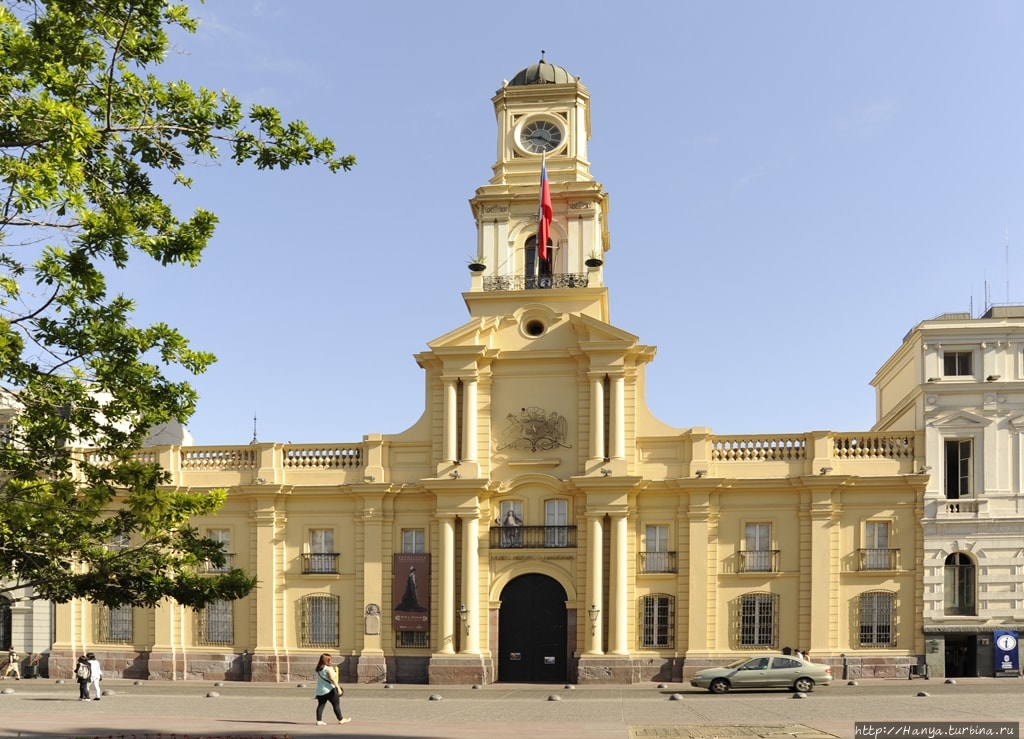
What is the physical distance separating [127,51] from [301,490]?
102 ft

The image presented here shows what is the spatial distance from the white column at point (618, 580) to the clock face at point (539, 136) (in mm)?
14899

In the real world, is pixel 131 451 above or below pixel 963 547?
above

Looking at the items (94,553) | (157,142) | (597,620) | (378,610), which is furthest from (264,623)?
(157,142)

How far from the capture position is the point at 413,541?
147 feet

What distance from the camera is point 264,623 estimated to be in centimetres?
4462

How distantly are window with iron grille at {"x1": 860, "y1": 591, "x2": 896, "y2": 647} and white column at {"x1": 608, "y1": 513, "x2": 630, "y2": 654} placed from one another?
8212 millimetres

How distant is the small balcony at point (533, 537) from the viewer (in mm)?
43531

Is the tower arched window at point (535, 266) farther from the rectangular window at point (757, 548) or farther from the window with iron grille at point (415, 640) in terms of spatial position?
the window with iron grille at point (415, 640)

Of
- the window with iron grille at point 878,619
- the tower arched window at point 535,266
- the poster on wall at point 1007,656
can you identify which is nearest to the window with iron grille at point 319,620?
the tower arched window at point 535,266

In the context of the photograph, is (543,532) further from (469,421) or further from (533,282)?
(533,282)

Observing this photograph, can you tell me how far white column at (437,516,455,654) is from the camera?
4331cm

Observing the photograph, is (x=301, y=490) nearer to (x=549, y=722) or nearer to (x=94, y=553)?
(x=549, y=722)

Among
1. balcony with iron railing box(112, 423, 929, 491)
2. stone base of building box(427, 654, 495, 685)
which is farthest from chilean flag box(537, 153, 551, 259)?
stone base of building box(427, 654, 495, 685)

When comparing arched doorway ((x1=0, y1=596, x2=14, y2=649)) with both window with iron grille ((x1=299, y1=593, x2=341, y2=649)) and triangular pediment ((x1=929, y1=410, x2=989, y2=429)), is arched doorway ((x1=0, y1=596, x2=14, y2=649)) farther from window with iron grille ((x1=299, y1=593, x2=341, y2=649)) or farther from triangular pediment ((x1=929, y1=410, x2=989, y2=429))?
triangular pediment ((x1=929, y1=410, x2=989, y2=429))
